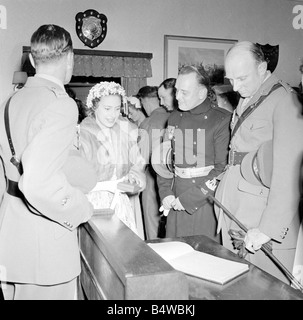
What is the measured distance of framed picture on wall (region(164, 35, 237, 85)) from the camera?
6.73 m

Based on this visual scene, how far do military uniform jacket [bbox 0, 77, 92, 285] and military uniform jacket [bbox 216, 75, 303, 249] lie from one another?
856 mm

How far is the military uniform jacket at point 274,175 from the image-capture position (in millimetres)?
1867

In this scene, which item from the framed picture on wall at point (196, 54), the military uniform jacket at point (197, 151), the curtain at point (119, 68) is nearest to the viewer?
the military uniform jacket at point (197, 151)

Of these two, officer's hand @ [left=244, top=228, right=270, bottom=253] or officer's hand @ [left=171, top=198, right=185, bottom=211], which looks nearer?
officer's hand @ [left=244, top=228, right=270, bottom=253]

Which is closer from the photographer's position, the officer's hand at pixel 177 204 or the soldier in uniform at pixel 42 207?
the soldier in uniform at pixel 42 207

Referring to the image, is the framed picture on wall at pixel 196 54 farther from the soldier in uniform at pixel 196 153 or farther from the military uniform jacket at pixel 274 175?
the military uniform jacket at pixel 274 175

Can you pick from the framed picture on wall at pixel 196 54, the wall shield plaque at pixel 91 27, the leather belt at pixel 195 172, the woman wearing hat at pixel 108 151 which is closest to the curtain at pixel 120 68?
the wall shield plaque at pixel 91 27

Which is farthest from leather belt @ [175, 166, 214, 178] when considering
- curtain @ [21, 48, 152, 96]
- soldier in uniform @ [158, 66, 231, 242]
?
curtain @ [21, 48, 152, 96]

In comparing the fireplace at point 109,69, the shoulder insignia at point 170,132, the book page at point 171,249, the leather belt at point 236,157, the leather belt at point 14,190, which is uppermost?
the fireplace at point 109,69

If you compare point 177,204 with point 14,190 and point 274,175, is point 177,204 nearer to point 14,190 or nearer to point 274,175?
point 274,175

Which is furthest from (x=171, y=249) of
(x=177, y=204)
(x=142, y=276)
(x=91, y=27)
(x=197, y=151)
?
(x=91, y=27)

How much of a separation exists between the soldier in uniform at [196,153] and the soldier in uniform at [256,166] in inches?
12.7

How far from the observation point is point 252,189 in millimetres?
2045

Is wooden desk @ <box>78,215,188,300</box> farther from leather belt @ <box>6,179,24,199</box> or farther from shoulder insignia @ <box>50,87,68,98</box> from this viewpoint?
shoulder insignia @ <box>50,87,68,98</box>
